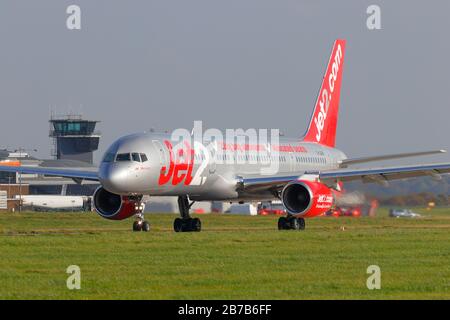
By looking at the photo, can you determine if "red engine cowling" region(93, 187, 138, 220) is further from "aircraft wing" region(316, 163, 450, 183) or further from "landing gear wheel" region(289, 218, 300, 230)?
"aircraft wing" region(316, 163, 450, 183)

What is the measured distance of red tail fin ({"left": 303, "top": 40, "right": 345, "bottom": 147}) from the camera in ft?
191

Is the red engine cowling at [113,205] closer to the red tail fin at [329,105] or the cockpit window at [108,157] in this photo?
the cockpit window at [108,157]

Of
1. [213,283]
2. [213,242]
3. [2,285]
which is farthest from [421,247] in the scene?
[2,285]

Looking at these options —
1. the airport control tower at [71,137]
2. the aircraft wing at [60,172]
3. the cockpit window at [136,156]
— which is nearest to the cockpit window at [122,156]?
the cockpit window at [136,156]

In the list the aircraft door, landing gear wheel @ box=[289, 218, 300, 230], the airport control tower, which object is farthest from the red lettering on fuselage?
the airport control tower

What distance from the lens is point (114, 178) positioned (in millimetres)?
40906

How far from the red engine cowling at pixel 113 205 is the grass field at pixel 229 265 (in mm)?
7506

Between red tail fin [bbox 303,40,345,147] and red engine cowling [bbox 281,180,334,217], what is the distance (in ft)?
40.5

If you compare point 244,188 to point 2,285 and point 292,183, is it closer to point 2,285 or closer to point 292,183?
point 292,183

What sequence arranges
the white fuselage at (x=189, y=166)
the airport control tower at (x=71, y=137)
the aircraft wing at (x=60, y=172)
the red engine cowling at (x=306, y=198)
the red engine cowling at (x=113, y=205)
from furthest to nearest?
1. the airport control tower at (x=71, y=137)
2. the aircraft wing at (x=60, y=172)
3. the red engine cowling at (x=113, y=205)
4. the red engine cowling at (x=306, y=198)
5. the white fuselage at (x=189, y=166)

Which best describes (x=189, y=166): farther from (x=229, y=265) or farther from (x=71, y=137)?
(x=71, y=137)

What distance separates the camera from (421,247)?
31859mm

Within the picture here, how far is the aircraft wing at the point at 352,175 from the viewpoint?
1795 inches
